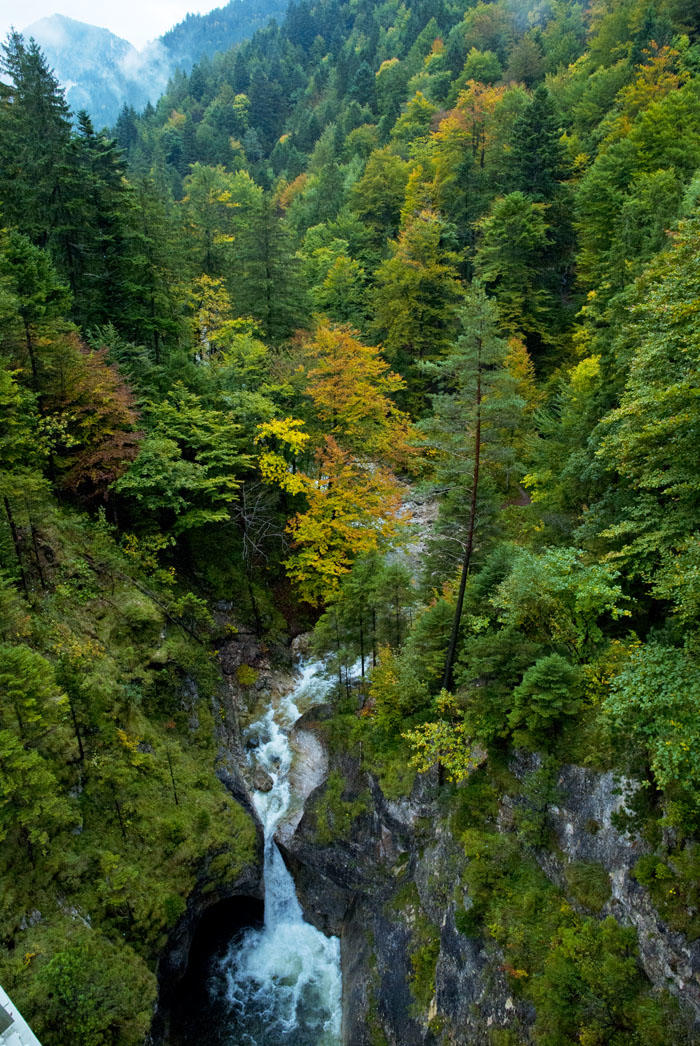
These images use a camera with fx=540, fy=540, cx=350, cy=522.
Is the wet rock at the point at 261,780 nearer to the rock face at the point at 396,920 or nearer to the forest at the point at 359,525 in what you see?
the rock face at the point at 396,920

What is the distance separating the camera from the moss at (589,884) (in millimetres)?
9281

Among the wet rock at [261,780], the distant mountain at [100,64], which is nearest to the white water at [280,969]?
the wet rock at [261,780]

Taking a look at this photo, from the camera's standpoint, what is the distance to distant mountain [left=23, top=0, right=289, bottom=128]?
6437 inches

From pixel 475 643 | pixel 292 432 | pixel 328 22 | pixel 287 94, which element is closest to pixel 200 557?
pixel 292 432

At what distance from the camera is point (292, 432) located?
858 inches

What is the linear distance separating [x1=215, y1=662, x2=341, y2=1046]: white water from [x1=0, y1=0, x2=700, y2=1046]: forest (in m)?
2.35

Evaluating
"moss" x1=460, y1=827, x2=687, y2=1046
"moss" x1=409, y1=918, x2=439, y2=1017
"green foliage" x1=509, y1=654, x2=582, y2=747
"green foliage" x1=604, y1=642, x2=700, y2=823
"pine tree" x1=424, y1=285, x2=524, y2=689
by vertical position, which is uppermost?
"pine tree" x1=424, y1=285, x2=524, y2=689

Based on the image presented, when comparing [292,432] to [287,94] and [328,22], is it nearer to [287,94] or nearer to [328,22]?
Answer: [287,94]

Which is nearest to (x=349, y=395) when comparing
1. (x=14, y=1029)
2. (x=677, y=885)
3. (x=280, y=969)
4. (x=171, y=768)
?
(x=171, y=768)

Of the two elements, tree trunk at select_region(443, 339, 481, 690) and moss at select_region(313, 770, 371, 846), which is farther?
moss at select_region(313, 770, 371, 846)

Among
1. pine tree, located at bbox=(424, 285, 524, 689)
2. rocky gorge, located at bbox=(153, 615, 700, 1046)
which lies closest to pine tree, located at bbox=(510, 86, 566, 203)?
pine tree, located at bbox=(424, 285, 524, 689)

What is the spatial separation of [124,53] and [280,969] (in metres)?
259

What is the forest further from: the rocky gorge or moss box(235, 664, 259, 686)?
moss box(235, 664, 259, 686)

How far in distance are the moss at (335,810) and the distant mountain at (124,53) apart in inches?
8173
